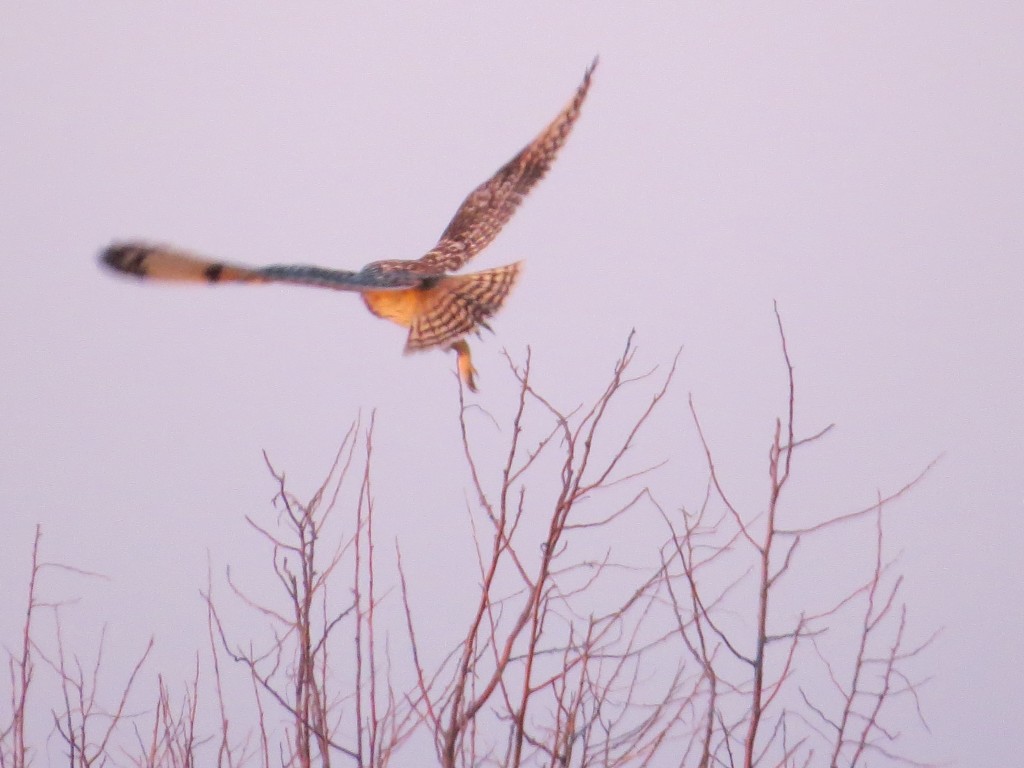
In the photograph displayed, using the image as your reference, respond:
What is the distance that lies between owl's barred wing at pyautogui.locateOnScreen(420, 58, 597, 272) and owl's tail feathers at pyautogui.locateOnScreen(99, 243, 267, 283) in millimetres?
2552

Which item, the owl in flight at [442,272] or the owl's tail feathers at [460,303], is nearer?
the owl in flight at [442,272]

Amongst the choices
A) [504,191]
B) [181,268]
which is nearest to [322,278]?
[181,268]

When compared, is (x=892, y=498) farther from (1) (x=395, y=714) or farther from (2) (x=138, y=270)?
(2) (x=138, y=270)

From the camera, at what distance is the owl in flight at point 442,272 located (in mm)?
3330

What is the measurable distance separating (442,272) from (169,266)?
186 cm

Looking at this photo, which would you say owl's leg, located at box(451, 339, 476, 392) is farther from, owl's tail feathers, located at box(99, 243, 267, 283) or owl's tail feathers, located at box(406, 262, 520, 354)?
owl's tail feathers, located at box(99, 243, 267, 283)

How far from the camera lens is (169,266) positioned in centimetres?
334

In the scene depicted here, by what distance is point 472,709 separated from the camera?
241 cm

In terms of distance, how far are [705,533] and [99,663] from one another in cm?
194

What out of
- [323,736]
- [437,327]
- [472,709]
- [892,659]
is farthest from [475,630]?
[437,327]

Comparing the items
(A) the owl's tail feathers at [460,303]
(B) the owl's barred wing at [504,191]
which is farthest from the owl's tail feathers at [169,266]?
(B) the owl's barred wing at [504,191]

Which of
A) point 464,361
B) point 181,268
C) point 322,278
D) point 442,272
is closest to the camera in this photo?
point 181,268

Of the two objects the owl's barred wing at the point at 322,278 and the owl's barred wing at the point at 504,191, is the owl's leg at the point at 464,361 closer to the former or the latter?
the owl's barred wing at the point at 322,278

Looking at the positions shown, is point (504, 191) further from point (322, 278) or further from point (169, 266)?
point (169, 266)
